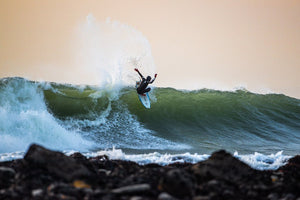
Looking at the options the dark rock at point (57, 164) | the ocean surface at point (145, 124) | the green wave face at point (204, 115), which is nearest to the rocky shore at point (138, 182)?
the dark rock at point (57, 164)

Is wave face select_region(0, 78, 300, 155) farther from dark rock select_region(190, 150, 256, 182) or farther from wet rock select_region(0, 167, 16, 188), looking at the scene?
dark rock select_region(190, 150, 256, 182)

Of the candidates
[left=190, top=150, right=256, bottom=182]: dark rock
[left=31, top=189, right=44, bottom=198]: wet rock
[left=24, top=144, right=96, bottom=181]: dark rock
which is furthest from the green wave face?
[left=31, top=189, right=44, bottom=198]: wet rock

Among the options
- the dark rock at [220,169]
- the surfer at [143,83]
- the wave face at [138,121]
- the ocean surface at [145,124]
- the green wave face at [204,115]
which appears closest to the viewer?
the dark rock at [220,169]

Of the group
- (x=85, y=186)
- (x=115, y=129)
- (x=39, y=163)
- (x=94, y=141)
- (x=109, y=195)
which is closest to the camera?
(x=109, y=195)

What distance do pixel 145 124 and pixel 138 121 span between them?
0.40 metres

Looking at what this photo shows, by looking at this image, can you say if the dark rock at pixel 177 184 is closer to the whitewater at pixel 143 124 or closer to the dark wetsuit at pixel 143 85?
the whitewater at pixel 143 124

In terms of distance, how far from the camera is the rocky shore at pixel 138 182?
9.57 feet

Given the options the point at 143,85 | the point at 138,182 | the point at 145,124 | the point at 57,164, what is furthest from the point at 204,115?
the point at 57,164

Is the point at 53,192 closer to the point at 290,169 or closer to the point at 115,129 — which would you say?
the point at 290,169

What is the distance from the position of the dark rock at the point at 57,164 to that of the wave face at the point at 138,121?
446 centimetres

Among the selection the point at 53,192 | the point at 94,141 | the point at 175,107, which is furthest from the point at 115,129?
the point at 53,192

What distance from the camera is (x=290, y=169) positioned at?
4.49 m

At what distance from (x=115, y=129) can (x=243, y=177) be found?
7840mm

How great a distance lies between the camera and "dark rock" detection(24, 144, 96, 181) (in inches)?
130
